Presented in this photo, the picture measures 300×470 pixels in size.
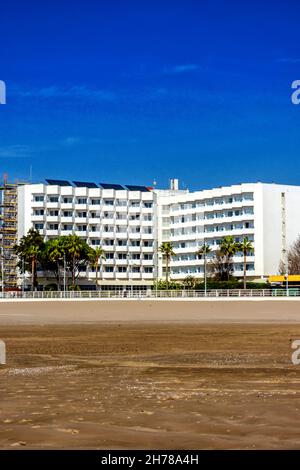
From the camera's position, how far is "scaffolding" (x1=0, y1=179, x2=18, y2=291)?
5817 inches

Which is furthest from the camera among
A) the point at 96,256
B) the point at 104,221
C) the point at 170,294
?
the point at 104,221

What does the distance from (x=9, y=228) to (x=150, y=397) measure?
458 feet

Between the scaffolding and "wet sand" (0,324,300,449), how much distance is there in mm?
127087

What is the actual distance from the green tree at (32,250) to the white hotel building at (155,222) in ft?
27.5

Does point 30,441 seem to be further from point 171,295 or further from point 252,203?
point 252,203

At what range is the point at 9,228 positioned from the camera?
14875 cm

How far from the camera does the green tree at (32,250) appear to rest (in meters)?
129

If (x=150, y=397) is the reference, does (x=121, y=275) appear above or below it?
above

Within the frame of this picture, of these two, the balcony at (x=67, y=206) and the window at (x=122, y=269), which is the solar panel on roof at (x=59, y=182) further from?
the window at (x=122, y=269)

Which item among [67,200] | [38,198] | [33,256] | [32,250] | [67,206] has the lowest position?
[33,256]

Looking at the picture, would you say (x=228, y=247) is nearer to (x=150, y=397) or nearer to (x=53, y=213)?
(x=53, y=213)

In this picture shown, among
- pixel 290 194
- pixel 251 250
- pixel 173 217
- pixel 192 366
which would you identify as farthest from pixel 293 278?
pixel 192 366

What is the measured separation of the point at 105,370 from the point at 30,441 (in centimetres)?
798

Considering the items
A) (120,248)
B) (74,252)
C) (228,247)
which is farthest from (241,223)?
(74,252)
